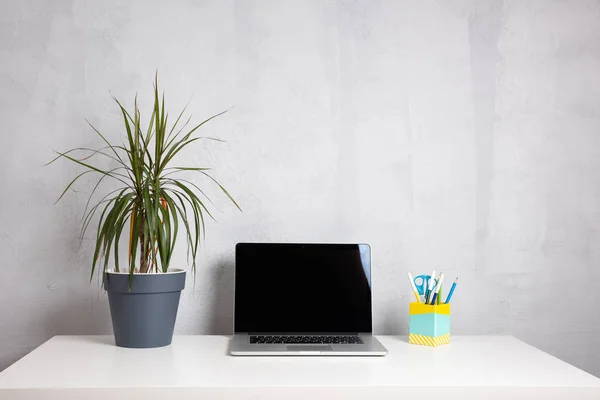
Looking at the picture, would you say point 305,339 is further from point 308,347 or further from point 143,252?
point 143,252

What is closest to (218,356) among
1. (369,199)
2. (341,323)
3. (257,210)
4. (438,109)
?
(341,323)

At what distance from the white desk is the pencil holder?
0.16 ft

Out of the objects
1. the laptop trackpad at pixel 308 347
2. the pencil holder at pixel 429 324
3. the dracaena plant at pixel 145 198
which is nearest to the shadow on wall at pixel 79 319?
the dracaena plant at pixel 145 198

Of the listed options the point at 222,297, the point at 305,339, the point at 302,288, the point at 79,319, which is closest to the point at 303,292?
the point at 302,288

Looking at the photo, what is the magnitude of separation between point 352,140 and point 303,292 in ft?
1.65

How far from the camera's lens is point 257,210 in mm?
1816

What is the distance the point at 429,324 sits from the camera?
5.23ft

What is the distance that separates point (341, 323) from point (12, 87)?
1207 mm

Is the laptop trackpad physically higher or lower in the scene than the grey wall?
lower

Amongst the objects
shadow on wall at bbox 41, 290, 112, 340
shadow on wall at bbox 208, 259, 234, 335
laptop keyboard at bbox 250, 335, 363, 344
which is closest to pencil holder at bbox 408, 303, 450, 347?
laptop keyboard at bbox 250, 335, 363, 344

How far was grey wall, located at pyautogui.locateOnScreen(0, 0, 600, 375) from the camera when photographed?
1.78m

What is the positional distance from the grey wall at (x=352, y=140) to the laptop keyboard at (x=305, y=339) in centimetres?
24

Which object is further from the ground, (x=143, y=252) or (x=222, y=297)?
(x=143, y=252)

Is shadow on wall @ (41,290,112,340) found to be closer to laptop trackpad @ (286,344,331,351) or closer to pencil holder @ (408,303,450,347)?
laptop trackpad @ (286,344,331,351)
